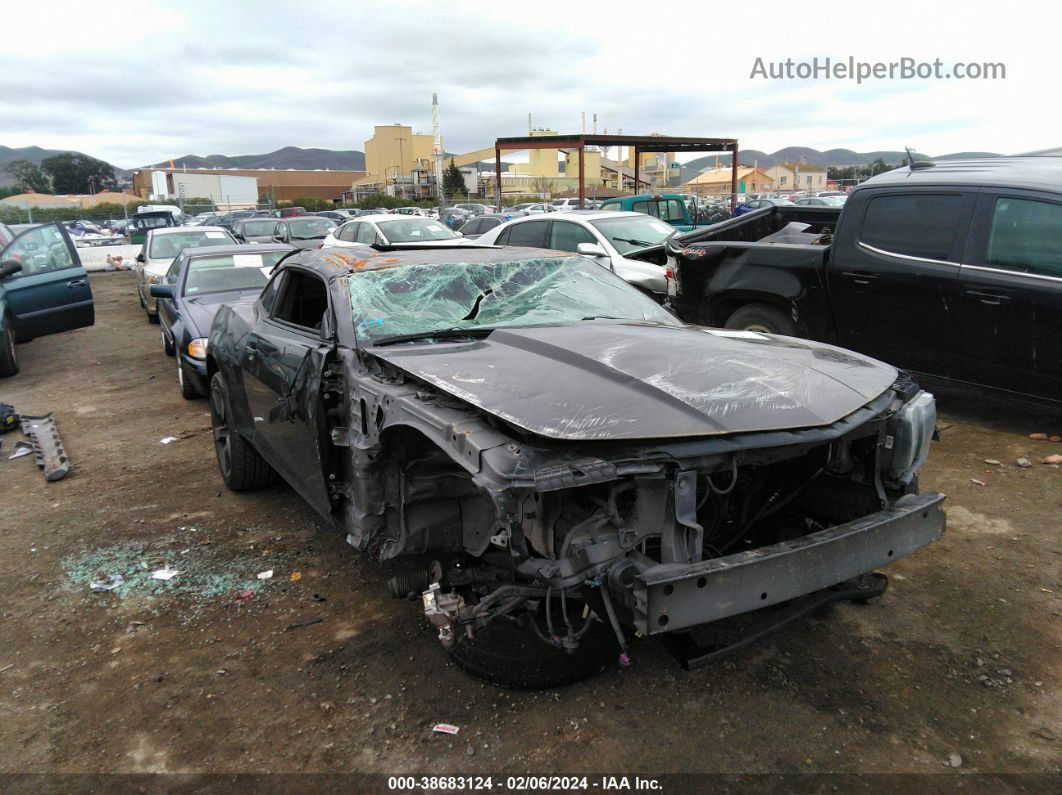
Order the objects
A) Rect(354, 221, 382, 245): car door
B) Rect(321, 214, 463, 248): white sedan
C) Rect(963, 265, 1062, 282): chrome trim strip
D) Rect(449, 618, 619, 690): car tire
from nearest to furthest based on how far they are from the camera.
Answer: Rect(449, 618, 619, 690): car tire, Rect(963, 265, 1062, 282): chrome trim strip, Rect(354, 221, 382, 245): car door, Rect(321, 214, 463, 248): white sedan

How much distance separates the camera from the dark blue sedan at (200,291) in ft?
24.0

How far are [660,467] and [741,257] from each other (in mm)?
4941

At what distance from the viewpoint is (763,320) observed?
6836 millimetres

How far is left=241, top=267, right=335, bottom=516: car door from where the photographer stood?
354cm

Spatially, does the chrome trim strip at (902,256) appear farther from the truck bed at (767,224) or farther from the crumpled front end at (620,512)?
the crumpled front end at (620,512)

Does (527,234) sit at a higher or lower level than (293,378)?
higher

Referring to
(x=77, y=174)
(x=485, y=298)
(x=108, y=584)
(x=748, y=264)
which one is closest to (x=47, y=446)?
(x=108, y=584)

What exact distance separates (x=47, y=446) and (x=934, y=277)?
7009mm

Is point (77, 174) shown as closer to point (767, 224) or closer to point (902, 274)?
point (767, 224)

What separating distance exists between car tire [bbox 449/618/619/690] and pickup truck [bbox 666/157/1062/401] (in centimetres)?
390

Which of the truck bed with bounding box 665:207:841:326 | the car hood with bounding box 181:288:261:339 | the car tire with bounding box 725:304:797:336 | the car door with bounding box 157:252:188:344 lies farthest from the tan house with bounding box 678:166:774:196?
the car hood with bounding box 181:288:261:339

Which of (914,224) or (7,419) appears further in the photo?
(7,419)

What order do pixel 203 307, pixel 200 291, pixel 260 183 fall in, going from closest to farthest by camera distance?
pixel 203 307
pixel 200 291
pixel 260 183

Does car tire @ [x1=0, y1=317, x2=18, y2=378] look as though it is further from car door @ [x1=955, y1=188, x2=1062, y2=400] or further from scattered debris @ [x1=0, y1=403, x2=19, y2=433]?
car door @ [x1=955, y1=188, x2=1062, y2=400]
